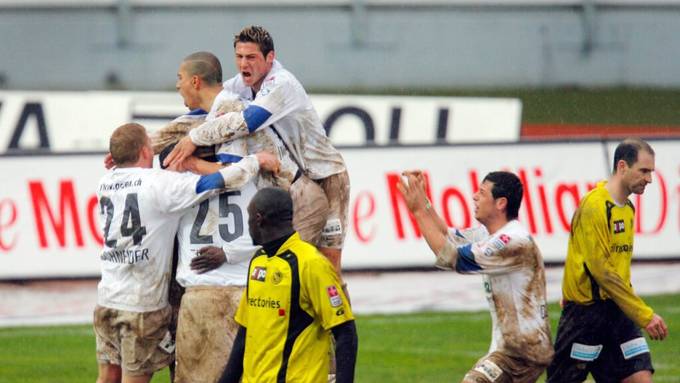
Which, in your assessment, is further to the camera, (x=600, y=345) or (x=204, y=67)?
(x=600, y=345)

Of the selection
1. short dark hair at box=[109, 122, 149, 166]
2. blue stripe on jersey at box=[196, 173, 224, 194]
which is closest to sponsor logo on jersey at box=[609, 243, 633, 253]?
blue stripe on jersey at box=[196, 173, 224, 194]

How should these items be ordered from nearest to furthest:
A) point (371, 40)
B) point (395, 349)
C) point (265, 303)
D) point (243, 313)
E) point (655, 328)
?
1. point (265, 303)
2. point (243, 313)
3. point (655, 328)
4. point (395, 349)
5. point (371, 40)

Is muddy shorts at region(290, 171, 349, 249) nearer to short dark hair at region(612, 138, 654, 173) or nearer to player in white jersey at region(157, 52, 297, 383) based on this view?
player in white jersey at region(157, 52, 297, 383)

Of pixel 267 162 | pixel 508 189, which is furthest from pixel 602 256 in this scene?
pixel 267 162

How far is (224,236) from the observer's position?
8305 mm

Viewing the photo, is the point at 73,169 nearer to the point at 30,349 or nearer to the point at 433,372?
the point at 30,349

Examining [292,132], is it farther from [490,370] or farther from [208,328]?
[490,370]

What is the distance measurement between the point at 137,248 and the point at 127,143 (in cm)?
60

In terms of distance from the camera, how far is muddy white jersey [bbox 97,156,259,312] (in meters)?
8.30

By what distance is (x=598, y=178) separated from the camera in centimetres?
1639

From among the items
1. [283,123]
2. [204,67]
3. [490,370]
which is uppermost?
[204,67]

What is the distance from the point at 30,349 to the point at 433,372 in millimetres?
3946

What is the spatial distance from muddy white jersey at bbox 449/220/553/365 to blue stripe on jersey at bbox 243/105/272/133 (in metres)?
1.32

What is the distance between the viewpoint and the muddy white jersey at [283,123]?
26.9ft
